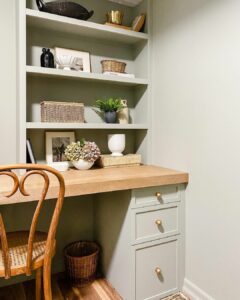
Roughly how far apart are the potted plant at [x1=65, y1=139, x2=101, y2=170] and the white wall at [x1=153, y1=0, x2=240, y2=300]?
0.60 metres

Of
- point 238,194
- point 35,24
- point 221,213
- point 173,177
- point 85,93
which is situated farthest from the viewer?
point 85,93

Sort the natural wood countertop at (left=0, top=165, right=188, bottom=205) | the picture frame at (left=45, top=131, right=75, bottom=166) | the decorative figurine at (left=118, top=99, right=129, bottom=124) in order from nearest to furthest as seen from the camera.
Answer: the natural wood countertop at (left=0, top=165, right=188, bottom=205), the picture frame at (left=45, top=131, right=75, bottom=166), the decorative figurine at (left=118, top=99, right=129, bottom=124)

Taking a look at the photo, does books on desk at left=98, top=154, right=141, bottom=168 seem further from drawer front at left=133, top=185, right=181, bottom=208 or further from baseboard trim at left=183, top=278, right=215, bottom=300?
baseboard trim at left=183, top=278, right=215, bottom=300

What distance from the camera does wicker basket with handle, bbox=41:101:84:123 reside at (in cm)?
183

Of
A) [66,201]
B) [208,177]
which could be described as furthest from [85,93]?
[208,177]

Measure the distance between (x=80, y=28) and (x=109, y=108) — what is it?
65 cm

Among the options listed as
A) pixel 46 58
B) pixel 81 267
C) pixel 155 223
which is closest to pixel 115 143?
pixel 155 223

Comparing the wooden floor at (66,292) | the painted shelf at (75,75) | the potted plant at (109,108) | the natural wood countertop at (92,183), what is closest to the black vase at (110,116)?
the potted plant at (109,108)

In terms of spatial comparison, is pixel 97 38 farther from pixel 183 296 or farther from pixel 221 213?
pixel 183 296

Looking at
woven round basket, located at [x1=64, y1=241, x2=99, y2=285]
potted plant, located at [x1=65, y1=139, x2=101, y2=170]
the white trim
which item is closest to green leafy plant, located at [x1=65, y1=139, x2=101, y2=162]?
potted plant, located at [x1=65, y1=139, x2=101, y2=170]

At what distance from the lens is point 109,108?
6.77 feet

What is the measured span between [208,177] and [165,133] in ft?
1.81

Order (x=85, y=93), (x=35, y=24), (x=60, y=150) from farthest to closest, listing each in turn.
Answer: (x=85, y=93), (x=60, y=150), (x=35, y=24)

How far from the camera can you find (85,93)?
214 centimetres
